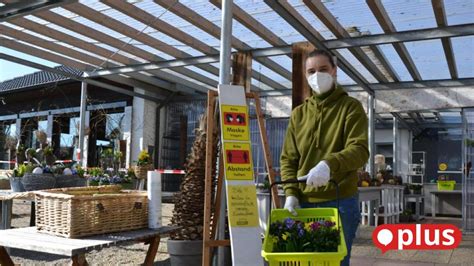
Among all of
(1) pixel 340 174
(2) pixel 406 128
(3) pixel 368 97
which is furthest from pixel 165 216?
(2) pixel 406 128

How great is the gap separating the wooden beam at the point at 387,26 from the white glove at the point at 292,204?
15.2 feet

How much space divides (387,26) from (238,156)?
461cm

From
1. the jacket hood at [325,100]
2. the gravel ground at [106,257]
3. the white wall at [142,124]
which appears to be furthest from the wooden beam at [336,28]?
the white wall at [142,124]

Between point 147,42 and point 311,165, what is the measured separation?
6469mm

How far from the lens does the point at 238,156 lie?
339 cm

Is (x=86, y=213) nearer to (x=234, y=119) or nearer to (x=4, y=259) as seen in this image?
(x=4, y=259)

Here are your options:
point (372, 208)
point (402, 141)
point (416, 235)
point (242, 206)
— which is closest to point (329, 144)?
point (242, 206)

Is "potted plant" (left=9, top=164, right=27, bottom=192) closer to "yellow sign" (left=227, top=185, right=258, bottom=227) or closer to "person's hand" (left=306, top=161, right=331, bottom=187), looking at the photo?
"yellow sign" (left=227, top=185, right=258, bottom=227)

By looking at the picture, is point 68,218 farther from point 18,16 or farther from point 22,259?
point 18,16

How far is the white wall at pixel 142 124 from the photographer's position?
45.2 feet

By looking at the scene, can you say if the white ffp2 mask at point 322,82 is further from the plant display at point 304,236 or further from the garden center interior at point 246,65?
the garden center interior at point 246,65

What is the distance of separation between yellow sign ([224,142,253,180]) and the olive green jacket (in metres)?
0.84

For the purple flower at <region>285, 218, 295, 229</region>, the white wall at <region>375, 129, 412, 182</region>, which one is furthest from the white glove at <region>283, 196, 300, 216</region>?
the white wall at <region>375, 129, 412, 182</region>

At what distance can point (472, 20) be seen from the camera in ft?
22.3
